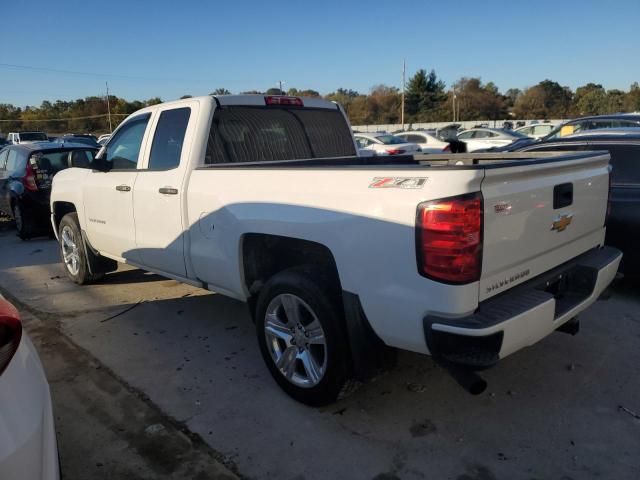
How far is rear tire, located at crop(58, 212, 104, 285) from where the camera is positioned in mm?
5762

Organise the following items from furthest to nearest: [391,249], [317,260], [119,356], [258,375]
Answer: [119,356] → [258,375] → [317,260] → [391,249]

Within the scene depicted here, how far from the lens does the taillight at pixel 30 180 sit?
29.0ft

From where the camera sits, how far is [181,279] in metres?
4.29

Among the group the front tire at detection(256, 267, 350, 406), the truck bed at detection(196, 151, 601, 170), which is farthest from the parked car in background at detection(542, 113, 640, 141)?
the front tire at detection(256, 267, 350, 406)

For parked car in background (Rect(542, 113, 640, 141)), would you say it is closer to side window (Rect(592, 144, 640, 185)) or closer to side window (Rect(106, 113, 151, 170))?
side window (Rect(592, 144, 640, 185))

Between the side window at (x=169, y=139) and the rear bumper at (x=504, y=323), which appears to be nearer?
the rear bumper at (x=504, y=323)

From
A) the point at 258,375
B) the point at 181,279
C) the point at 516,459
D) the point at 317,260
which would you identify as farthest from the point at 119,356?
the point at 516,459

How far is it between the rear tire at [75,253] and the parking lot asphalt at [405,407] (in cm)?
103

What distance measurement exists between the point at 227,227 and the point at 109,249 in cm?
220

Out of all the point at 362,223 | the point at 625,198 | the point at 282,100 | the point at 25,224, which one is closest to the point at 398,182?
the point at 362,223

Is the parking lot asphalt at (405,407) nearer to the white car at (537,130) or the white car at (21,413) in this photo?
the white car at (21,413)

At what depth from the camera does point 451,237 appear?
7.84 feet

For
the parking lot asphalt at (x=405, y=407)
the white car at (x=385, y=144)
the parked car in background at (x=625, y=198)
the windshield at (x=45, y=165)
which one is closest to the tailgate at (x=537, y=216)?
the parking lot asphalt at (x=405, y=407)

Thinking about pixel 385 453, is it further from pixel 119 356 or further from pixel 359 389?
pixel 119 356
